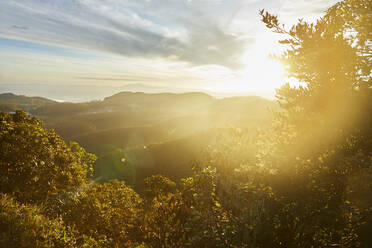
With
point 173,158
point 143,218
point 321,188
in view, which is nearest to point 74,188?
point 143,218

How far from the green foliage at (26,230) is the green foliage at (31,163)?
2.41m

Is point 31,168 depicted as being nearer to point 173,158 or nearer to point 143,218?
point 143,218

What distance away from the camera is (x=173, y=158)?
35781mm

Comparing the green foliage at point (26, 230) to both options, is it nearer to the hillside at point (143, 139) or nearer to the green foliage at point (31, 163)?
the green foliage at point (31, 163)

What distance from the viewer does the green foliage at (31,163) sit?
8.18m

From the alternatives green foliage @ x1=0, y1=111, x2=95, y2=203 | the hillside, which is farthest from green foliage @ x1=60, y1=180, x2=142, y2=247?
the hillside

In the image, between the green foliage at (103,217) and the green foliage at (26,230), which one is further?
the green foliage at (103,217)

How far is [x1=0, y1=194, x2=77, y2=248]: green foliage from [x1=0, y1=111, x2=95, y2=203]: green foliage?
241 cm

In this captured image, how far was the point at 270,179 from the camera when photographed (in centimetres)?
600

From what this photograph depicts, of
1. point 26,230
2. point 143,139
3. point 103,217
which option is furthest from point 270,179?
point 143,139

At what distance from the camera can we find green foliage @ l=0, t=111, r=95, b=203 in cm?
818

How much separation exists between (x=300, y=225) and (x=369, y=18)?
803 centimetres

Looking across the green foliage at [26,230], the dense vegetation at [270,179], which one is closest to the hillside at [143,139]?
the dense vegetation at [270,179]

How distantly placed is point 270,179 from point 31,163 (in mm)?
10004
